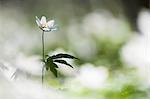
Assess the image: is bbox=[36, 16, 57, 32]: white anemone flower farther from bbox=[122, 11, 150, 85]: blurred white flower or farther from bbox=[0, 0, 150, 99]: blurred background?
bbox=[122, 11, 150, 85]: blurred white flower

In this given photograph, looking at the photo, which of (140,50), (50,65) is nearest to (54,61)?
(50,65)

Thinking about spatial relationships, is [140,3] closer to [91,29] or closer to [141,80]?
[91,29]

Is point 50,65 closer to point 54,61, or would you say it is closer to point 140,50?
point 54,61

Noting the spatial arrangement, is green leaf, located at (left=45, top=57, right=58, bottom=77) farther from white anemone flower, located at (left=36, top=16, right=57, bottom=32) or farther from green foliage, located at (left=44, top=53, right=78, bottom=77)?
white anemone flower, located at (left=36, top=16, right=57, bottom=32)

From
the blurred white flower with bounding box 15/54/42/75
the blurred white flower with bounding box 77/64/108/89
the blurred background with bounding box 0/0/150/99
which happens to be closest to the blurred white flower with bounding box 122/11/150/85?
the blurred background with bounding box 0/0/150/99

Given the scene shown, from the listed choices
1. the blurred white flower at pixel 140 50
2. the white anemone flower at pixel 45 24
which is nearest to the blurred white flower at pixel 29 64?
the white anemone flower at pixel 45 24

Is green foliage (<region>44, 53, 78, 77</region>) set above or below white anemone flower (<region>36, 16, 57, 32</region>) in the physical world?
below

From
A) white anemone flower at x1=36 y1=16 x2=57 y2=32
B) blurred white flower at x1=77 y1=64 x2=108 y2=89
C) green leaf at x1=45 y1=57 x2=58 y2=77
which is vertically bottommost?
blurred white flower at x1=77 y1=64 x2=108 y2=89

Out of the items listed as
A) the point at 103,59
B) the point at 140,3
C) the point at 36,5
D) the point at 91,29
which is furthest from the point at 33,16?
the point at 140,3
